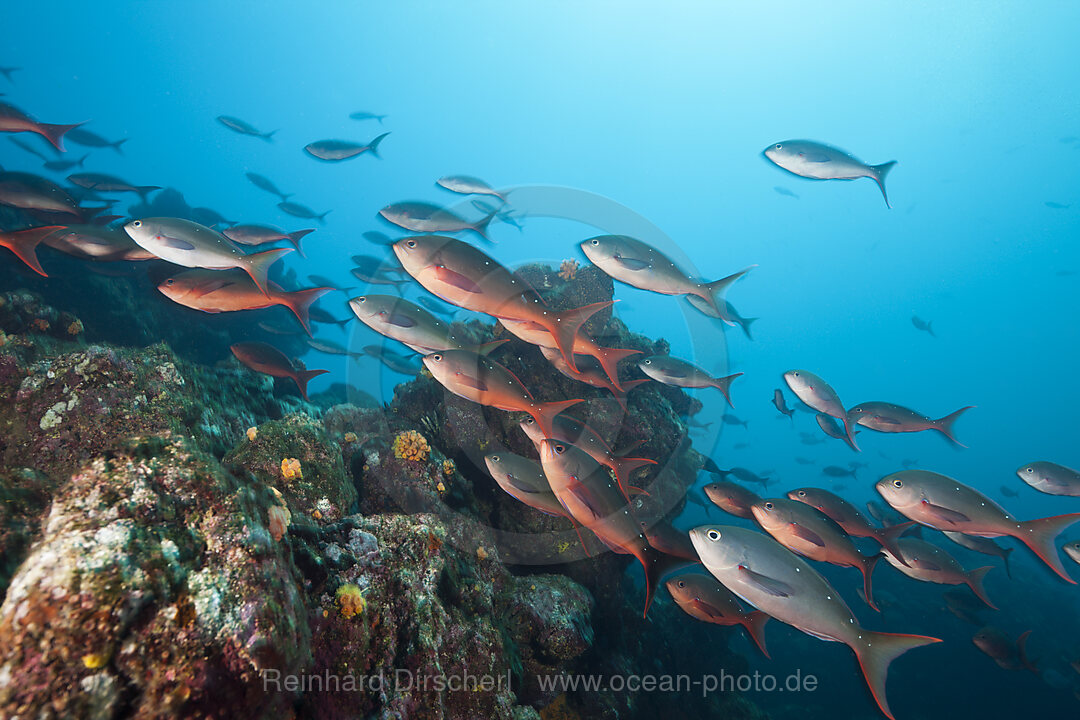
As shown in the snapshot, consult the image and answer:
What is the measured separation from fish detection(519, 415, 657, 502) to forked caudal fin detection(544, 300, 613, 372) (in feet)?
3.61

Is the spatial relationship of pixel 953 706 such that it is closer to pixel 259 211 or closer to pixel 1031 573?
pixel 1031 573

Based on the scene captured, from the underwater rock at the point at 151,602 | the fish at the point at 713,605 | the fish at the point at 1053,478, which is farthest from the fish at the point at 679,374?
the underwater rock at the point at 151,602

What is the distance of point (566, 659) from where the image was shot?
15.9ft

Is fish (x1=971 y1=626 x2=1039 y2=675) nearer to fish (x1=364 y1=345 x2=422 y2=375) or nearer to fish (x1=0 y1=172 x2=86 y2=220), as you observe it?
fish (x1=364 y1=345 x2=422 y2=375)

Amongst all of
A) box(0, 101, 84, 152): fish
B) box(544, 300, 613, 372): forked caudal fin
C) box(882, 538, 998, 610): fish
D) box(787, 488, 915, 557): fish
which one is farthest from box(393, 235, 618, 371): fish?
box(882, 538, 998, 610): fish

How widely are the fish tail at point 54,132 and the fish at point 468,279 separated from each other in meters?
4.99

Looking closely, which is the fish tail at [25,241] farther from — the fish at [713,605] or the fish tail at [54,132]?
the fish at [713,605]

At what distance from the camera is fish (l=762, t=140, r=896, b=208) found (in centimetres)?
619

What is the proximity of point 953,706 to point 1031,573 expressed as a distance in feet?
56.5

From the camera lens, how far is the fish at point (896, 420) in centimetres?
618

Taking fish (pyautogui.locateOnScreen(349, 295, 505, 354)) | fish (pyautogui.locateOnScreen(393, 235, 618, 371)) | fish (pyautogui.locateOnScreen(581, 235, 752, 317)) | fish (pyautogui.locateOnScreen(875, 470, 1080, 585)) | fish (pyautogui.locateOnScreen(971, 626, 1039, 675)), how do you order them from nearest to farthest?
fish (pyautogui.locateOnScreen(393, 235, 618, 371))
fish (pyautogui.locateOnScreen(875, 470, 1080, 585))
fish (pyautogui.locateOnScreen(349, 295, 505, 354))
fish (pyautogui.locateOnScreen(581, 235, 752, 317))
fish (pyautogui.locateOnScreen(971, 626, 1039, 675))

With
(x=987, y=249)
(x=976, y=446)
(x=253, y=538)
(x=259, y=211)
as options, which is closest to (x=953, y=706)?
(x=253, y=538)

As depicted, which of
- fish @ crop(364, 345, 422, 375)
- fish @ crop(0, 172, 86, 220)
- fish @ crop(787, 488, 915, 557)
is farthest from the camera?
fish @ crop(364, 345, 422, 375)

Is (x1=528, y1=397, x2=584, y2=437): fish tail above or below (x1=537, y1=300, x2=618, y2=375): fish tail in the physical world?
below
